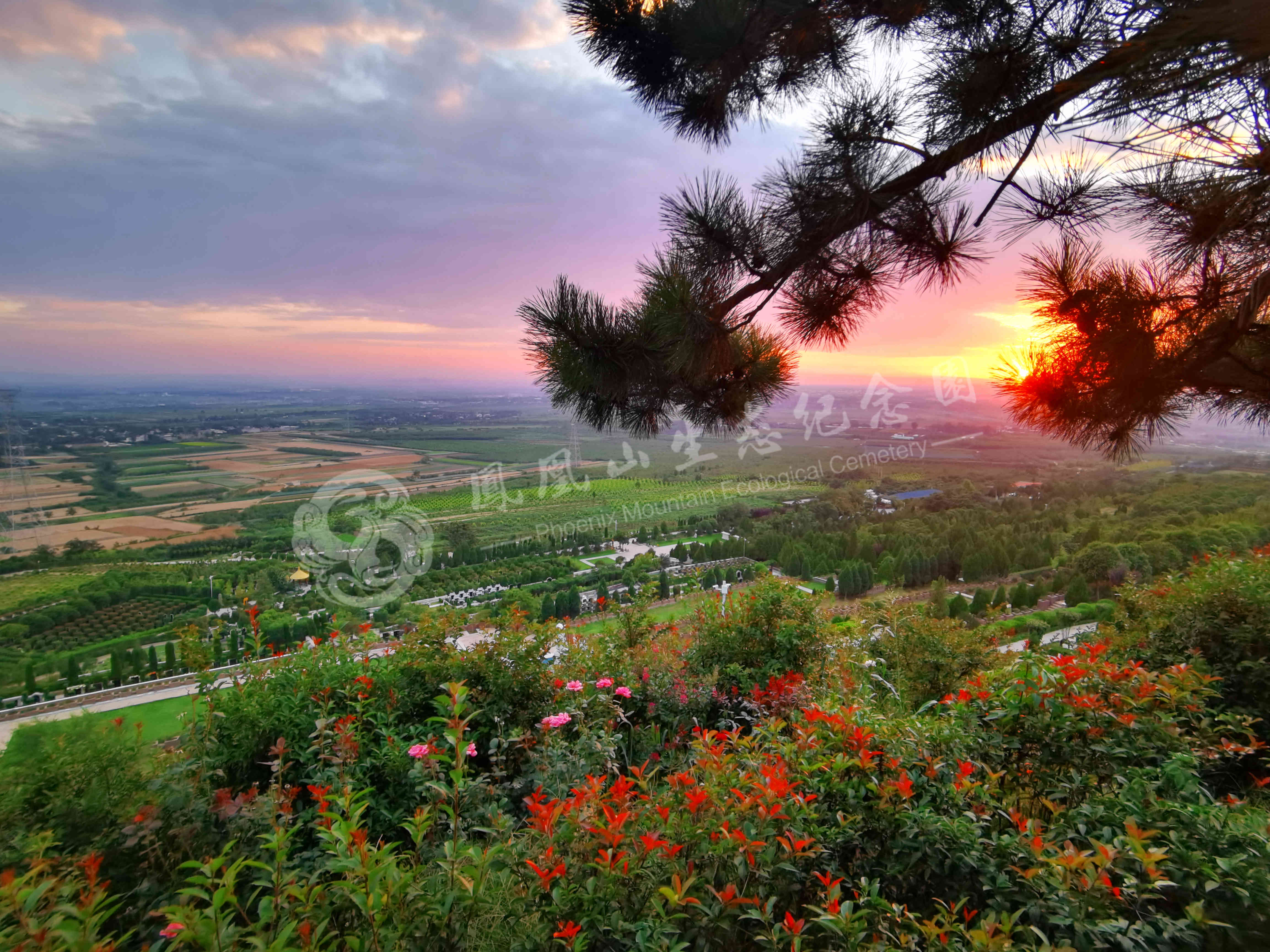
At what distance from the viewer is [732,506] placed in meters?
9.96

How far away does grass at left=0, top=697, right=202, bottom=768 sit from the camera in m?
1.68

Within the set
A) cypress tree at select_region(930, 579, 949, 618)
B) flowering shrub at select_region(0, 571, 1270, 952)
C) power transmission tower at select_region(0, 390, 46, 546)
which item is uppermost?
power transmission tower at select_region(0, 390, 46, 546)

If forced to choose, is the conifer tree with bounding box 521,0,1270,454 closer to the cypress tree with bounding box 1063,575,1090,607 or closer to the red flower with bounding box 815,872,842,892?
the red flower with bounding box 815,872,842,892

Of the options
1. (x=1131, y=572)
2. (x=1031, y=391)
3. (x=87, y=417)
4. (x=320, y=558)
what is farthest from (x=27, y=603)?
(x=1131, y=572)

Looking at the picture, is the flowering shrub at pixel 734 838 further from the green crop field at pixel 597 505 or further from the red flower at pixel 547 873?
the green crop field at pixel 597 505

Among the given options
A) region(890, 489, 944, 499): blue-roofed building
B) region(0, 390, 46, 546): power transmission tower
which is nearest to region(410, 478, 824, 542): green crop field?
region(890, 489, 944, 499): blue-roofed building

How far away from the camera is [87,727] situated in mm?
1739

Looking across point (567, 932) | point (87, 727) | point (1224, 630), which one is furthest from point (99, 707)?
point (1224, 630)

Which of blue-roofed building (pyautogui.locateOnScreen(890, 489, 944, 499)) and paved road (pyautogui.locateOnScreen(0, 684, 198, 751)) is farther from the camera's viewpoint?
blue-roofed building (pyautogui.locateOnScreen(890, 489, 944, 499))

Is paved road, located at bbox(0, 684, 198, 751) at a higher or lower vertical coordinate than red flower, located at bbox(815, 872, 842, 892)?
lower

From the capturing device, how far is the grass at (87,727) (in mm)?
1679

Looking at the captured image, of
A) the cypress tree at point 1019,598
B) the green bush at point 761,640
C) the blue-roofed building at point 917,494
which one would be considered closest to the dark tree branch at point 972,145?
the green bush at point 761,640

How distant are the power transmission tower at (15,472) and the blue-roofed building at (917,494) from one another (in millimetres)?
11267

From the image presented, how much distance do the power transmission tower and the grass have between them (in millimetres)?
3213
